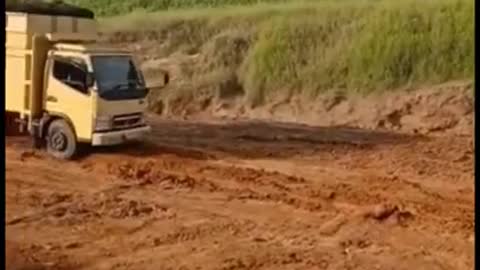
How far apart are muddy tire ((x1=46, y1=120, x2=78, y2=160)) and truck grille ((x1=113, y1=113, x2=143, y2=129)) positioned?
435 millimetres

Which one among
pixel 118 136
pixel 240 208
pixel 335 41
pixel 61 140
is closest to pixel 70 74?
pixel 61 140

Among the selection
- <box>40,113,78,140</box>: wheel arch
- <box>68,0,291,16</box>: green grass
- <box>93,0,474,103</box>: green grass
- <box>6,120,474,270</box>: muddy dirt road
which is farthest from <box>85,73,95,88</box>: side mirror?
<box>68,0,291,16</box>: green grass

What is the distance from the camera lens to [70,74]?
874cm

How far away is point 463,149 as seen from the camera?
11266 millimetres

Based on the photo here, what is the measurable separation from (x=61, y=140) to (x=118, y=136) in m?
0.56

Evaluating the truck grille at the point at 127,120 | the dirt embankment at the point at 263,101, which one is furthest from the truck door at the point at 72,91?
the dirt embankment at the point at 263,101

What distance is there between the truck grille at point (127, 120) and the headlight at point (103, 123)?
0.08m

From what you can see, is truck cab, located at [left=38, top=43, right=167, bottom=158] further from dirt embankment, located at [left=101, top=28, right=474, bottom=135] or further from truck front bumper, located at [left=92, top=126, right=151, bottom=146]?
dirt embankment, located at [left=101, top=28, right=474, bottom=135]

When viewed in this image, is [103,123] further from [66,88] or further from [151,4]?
[151,4]

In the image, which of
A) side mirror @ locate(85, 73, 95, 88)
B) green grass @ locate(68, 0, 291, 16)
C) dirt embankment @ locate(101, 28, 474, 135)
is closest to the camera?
side mirror @ locate(85, 73, 95, 88)

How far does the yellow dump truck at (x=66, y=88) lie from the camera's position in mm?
8711

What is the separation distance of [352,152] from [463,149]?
57.3 inches

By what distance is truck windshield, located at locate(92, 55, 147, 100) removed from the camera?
28.6ft

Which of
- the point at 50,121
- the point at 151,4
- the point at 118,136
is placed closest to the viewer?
the point at 50,121
